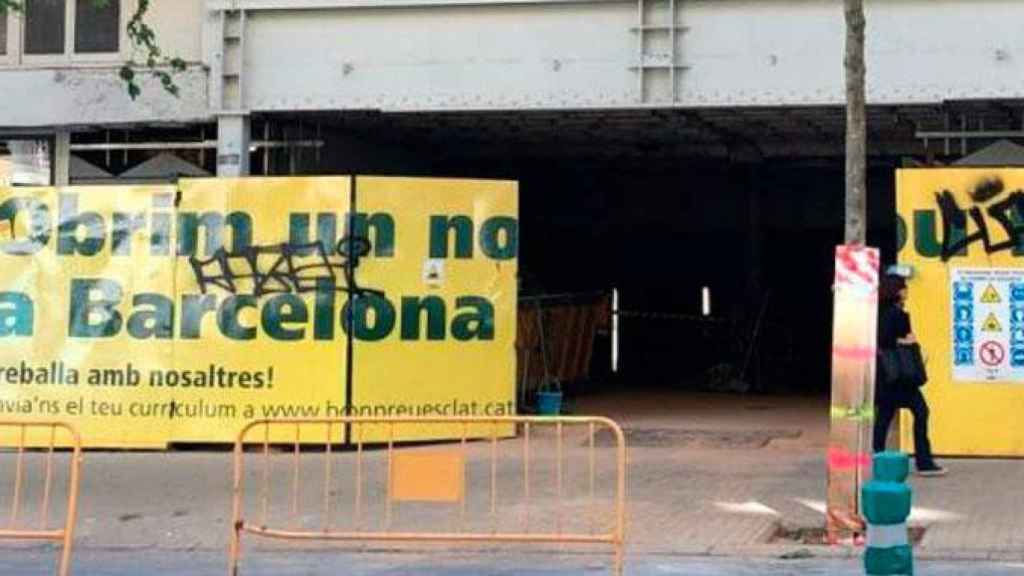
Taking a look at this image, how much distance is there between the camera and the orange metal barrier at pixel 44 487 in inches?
321

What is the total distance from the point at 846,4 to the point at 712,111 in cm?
628

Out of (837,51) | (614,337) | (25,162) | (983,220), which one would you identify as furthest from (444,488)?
(614,337)

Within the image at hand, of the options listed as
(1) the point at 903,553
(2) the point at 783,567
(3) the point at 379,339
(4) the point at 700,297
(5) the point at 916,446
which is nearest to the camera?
(1) the point at 903,553

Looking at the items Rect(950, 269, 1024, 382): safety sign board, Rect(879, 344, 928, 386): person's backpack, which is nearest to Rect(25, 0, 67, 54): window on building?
Rect(879, 344, 928, 386): person's backpack

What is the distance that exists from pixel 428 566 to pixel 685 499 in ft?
10.1

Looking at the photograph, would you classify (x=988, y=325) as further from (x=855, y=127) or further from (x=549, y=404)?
(x=549, y=404)

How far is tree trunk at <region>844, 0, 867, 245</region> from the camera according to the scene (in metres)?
10.0

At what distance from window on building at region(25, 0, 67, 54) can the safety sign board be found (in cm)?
1101

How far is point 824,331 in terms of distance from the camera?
83.9ft

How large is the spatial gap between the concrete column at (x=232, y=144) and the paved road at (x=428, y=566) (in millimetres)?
7728

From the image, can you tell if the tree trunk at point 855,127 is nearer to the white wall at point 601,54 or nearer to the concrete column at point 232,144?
the white wall at point 601,54

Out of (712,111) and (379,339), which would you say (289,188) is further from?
(712,111)

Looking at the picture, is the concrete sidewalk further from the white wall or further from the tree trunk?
the white wall

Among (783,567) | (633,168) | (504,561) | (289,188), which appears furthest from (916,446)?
(633,168)
